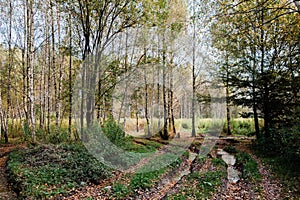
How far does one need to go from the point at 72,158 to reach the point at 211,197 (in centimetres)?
303

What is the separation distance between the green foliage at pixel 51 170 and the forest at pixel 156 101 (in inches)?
0.9

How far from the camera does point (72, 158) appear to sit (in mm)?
5230

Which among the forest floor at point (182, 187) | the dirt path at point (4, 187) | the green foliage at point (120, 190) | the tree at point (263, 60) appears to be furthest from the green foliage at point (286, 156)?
the dirt path at point (4, 187)

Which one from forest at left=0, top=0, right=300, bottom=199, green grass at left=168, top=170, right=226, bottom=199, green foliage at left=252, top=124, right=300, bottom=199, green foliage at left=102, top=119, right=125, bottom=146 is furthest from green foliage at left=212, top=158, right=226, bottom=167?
green foliage at left=102, top=119, right=125, bottom=146

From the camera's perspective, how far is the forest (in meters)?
4.52

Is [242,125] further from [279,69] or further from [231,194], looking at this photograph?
[231,194]

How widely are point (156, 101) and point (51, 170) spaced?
6.71 metres

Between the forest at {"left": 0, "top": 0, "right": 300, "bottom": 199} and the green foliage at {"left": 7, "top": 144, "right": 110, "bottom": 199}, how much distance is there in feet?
0.07

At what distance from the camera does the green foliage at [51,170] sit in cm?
392

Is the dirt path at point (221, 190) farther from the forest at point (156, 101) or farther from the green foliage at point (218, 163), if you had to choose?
the green foliage at point (218, 163)

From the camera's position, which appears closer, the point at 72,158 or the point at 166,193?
the point at 166,193

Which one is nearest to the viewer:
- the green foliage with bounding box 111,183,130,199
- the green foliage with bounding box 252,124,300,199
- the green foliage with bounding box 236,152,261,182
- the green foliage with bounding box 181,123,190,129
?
the green foliage with bounding box 111,183,130,199

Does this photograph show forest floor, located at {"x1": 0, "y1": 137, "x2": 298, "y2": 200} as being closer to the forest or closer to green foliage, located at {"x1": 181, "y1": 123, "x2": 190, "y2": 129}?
the forest

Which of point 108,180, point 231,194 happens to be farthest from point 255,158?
point 108,180
